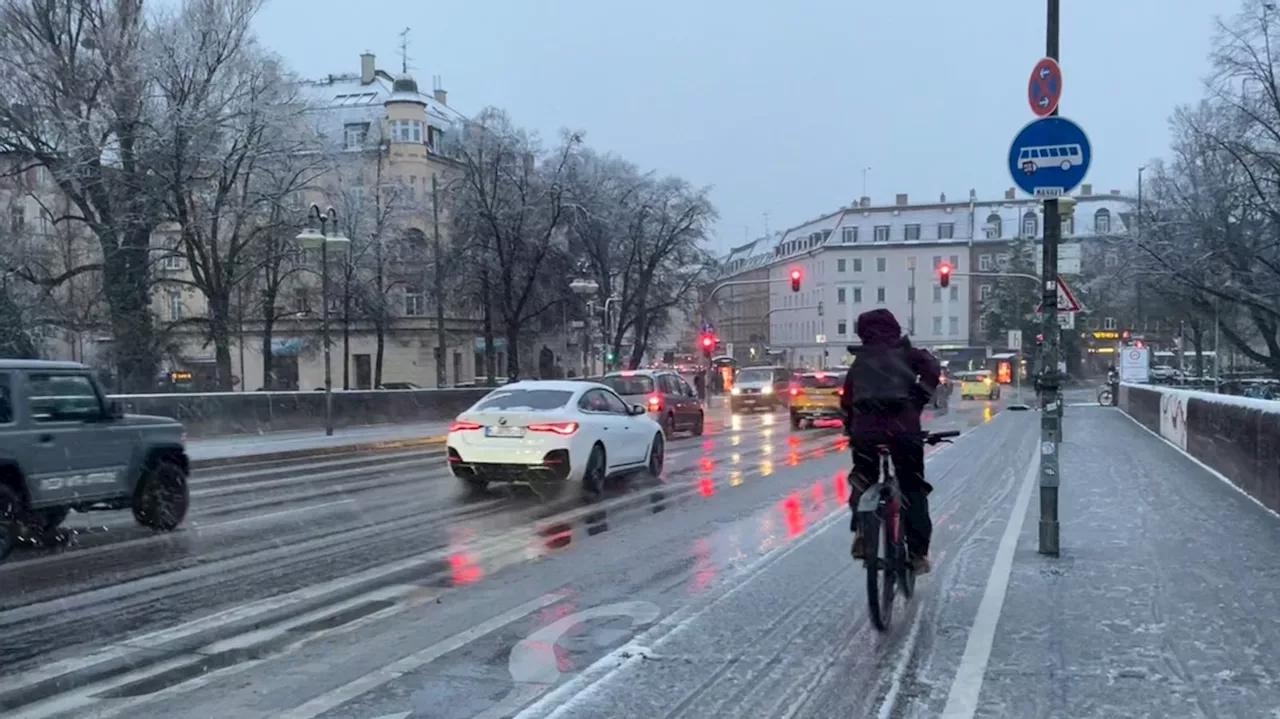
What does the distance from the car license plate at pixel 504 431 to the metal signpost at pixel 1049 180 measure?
22.1 feet

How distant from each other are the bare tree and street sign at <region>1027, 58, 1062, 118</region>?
38293 mm

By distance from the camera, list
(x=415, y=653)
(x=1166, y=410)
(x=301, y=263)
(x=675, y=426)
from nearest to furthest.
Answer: (x=415, y=653)
(x=1166, y=410)
(x=675, y=426)
(x=301, y=263)

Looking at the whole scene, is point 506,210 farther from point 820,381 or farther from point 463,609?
point 463,609

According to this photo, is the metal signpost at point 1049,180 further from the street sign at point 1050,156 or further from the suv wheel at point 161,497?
the suv wheel at point 161,497

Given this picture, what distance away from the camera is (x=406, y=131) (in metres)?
68.0

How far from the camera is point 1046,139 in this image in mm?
9289

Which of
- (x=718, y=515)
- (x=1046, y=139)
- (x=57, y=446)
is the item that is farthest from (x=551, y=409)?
(x=1046, y=139)

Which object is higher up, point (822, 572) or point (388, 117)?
point (388, 117)

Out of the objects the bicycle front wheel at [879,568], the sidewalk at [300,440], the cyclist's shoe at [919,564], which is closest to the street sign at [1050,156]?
the cyclist's shoe at [919,564]

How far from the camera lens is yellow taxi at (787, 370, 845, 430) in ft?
103

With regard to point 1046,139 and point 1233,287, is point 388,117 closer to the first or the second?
point 1233,287

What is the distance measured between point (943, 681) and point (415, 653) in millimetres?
2842

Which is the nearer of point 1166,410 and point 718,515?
point 718,515

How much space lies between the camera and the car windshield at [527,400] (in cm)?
1475
